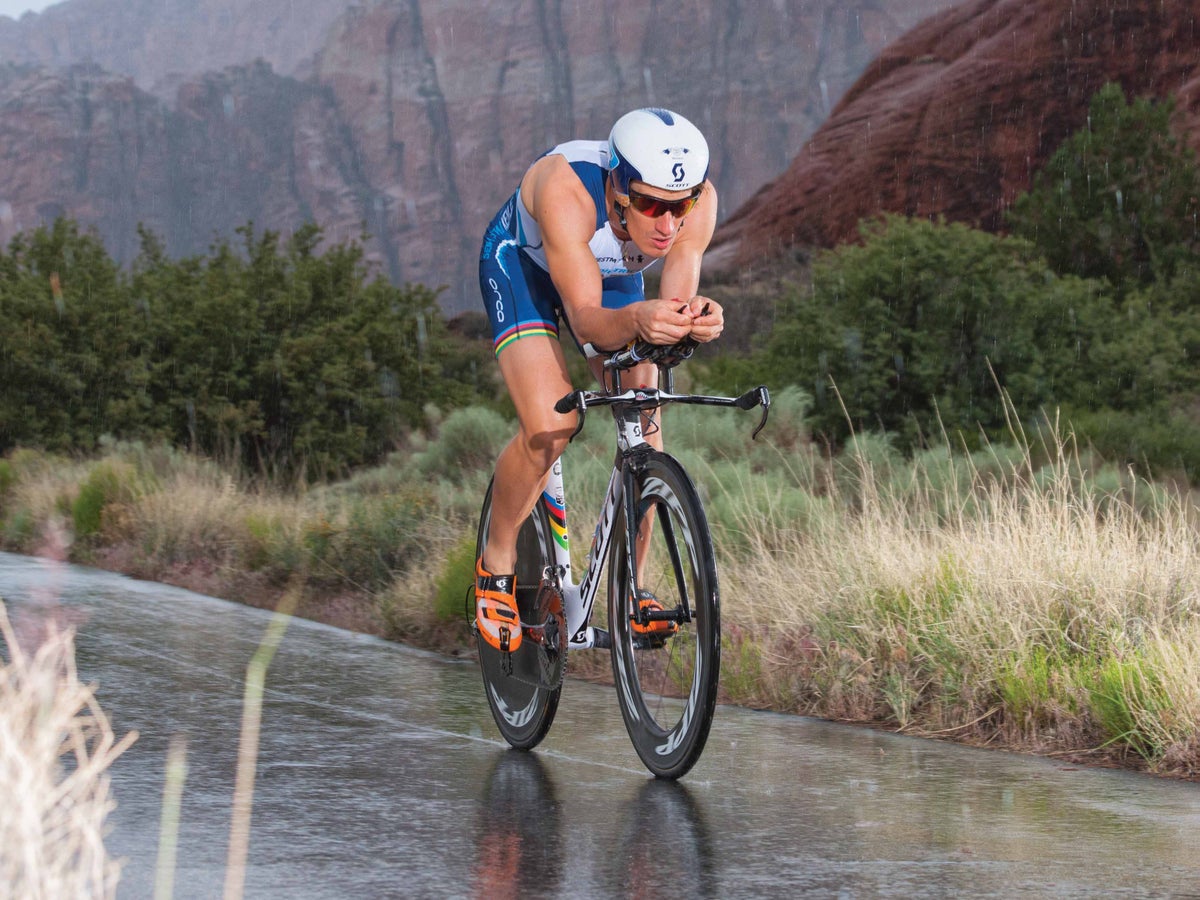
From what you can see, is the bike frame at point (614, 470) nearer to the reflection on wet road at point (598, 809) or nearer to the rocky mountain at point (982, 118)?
the reflection on wet road at point (598, 809)

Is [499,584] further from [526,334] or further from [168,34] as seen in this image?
[168,34]

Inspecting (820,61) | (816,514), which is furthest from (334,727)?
(820,61)

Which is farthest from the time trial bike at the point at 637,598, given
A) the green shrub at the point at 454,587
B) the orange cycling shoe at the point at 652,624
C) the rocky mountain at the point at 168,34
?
the rocky mountain at the point at 168,34

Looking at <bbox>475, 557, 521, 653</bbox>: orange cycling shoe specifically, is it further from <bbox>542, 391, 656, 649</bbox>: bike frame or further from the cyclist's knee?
the cyclist's knee

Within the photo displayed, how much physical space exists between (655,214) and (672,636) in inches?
56.7

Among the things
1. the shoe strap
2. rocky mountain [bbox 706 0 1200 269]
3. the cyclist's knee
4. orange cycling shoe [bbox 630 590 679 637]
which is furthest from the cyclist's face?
rocky mountain [bbox 706 0 1200 269]

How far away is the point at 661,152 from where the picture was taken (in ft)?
16.5

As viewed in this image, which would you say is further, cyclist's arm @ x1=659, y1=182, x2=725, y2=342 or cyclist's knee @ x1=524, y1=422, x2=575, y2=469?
cyclist's knee @ x1=524, y1=422, x2=575, y2=469

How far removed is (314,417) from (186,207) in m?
119

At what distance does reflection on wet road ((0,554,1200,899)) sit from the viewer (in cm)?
405

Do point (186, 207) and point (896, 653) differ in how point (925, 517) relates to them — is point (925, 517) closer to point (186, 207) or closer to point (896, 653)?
point (896, 653)

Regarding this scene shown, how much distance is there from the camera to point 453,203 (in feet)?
443

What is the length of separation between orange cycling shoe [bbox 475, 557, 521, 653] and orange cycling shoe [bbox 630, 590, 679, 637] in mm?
818

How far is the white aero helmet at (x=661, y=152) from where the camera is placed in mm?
5020
